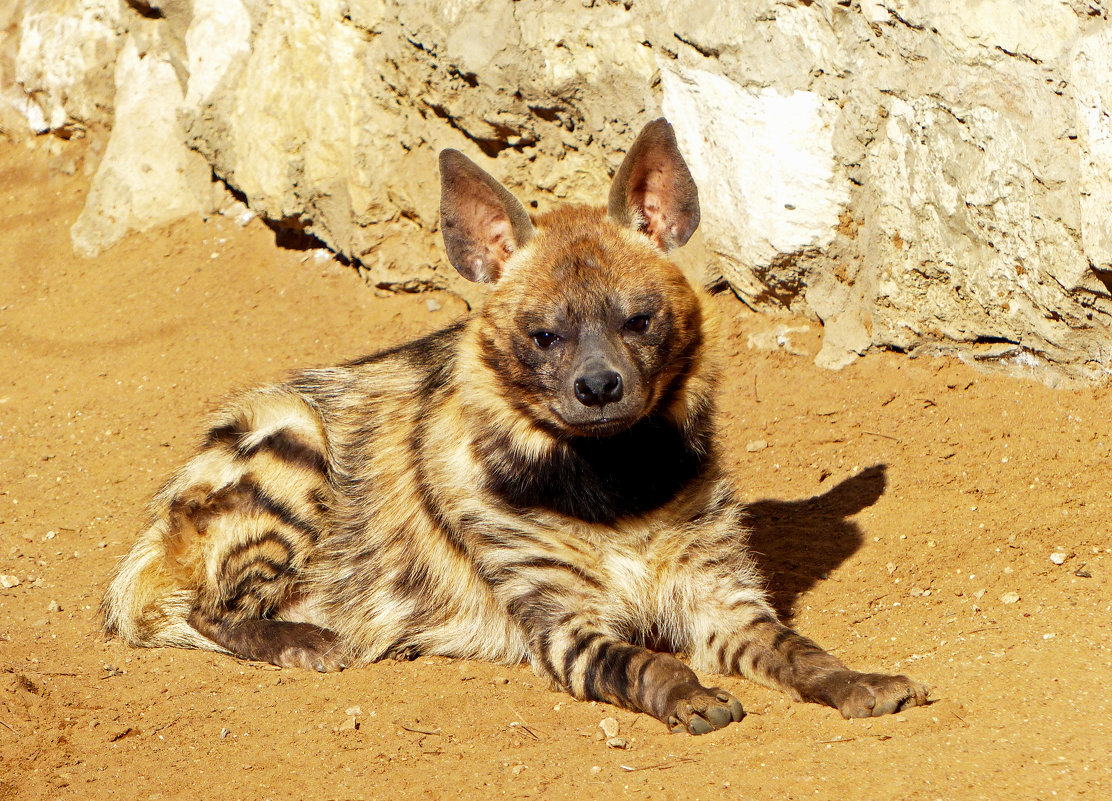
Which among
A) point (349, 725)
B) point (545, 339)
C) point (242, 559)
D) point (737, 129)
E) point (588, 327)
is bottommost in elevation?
point (242, 559)

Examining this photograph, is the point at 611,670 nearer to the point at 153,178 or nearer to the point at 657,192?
the point at 657,192

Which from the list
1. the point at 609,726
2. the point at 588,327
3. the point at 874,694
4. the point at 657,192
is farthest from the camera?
the point at 657,192

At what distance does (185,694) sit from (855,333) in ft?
12.1

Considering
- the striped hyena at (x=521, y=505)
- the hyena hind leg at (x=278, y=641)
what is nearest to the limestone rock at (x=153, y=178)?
the striped hyena at (x=521, y=505)

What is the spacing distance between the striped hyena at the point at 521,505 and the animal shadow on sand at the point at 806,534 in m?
0.47

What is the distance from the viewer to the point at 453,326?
15.4ft

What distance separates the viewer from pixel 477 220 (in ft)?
13.3

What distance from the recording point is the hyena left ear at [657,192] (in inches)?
154

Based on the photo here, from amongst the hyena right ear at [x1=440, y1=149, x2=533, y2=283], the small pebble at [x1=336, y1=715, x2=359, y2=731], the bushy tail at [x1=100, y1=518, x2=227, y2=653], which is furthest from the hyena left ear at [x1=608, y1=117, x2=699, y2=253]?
the bushy tail at [x1=100, y1=518, x2=227, y2=653]

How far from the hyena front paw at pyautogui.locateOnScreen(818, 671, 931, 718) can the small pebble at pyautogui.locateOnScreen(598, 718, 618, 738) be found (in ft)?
2.12

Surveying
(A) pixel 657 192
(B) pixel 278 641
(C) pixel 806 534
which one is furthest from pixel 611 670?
(A) pixel 657 192

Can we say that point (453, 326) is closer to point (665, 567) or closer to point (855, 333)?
point (665, 567)

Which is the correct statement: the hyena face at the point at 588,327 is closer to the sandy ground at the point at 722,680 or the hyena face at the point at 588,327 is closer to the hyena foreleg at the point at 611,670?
the hyena foreleg at the point at 611,670

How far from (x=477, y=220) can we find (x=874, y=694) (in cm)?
209
